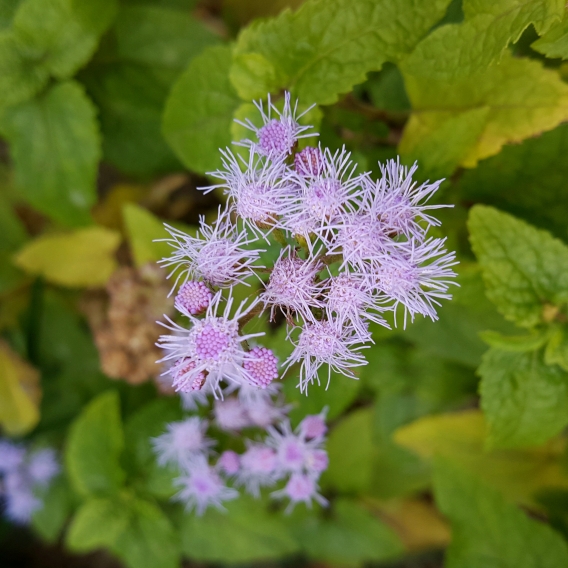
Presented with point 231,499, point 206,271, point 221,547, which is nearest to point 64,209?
point 206,271

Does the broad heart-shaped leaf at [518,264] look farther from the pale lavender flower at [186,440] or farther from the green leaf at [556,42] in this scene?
the pale lavender flower at [186,440]

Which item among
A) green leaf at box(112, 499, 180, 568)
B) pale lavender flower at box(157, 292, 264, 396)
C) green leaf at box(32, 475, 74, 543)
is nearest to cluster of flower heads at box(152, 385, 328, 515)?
green leaf at box(112, 499, 180, 568)

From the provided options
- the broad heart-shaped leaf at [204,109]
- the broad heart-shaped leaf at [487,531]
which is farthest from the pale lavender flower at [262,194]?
the broad heart-shaped leaf at [487,531]

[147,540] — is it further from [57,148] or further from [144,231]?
[57,148]

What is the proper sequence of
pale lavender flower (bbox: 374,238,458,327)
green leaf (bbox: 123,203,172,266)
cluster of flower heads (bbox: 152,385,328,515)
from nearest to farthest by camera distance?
pale lavender flower (bbox: 374,238,458,327)
cluster of flower heads (bbox: 152,385,328,515)
green leaf (bbox: 123,203,172,266)

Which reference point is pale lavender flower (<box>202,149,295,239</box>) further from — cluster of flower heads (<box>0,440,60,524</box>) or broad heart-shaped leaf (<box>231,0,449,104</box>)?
cluster of flower heads (<box>0,440,60,524</box>)

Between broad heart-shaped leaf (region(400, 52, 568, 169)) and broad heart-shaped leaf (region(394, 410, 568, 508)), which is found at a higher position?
broad heart-shaped leaf (region(400, 52, 568, 169))

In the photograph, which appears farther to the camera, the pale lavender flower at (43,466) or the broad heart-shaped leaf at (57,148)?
the pale lavender flower at (43,466)
